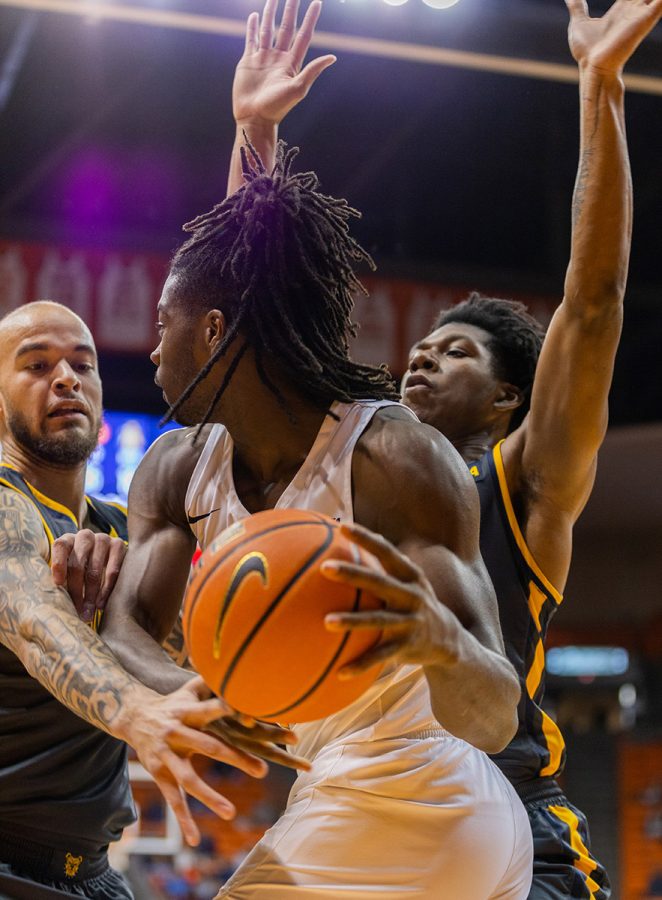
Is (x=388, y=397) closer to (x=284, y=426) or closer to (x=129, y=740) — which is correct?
(x=284, y=426)

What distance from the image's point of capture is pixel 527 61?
593 cm

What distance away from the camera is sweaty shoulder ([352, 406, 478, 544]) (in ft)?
7.16

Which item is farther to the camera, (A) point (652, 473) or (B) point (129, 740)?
(A) point (652, 473)

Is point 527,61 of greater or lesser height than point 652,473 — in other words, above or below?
above

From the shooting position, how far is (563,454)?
2771 mm

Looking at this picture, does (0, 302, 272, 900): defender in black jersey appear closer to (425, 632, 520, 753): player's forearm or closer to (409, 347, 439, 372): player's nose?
(425, 632, 520, 753): player's forearm

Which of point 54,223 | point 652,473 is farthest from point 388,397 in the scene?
point 652,473

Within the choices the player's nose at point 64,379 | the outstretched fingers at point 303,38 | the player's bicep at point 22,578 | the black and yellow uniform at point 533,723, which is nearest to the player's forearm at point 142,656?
the player's bicep at point 22,578

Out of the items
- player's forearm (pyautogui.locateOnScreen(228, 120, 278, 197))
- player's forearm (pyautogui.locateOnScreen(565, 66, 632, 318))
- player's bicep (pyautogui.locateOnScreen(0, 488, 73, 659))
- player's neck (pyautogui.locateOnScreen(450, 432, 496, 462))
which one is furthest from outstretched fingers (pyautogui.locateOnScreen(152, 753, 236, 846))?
player's forearm (pyautogui.locateOnScreen(228, 120, 278, 197))

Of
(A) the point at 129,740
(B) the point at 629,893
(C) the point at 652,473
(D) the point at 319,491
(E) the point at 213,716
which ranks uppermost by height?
(D) the point at 319,491

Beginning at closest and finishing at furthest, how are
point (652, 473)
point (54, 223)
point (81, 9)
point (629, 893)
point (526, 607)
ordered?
point (526, 607), point (81, 9), point (54, 223), point (652, 473), point (629, 893)

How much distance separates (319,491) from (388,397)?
1.11ft

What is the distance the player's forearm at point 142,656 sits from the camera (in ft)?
7.29

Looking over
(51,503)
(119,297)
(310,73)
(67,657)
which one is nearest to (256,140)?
(310,73)
